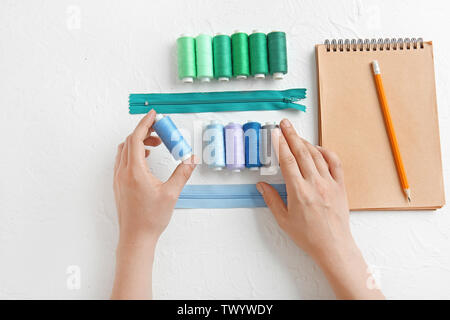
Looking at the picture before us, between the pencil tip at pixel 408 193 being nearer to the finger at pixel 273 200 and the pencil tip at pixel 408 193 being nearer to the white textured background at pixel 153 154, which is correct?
the white textured background at pixel 153 154

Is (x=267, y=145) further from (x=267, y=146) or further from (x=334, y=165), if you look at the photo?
(x=334, y=165)

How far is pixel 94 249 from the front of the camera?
82 cm

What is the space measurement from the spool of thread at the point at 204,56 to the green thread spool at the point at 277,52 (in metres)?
0.14

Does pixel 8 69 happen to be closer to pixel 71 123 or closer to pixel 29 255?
pixel 71 123

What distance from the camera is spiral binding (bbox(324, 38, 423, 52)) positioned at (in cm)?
84

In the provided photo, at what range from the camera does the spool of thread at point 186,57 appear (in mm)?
830

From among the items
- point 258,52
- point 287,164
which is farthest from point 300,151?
point 258,52

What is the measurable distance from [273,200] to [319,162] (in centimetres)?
13

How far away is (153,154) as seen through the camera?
0.84 meters

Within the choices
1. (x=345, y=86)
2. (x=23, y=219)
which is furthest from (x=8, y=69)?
(x=345, y=86)

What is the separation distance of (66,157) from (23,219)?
7.1 inches

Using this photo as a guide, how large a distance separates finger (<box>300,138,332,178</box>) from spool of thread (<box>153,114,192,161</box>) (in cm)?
27

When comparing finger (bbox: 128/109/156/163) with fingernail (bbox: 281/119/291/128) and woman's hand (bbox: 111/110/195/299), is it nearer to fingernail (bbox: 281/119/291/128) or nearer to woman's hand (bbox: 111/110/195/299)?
woman's hand (bbox: 111/110/195/299)

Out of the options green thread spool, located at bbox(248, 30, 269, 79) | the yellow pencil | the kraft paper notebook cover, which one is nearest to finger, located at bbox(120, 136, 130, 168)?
green thread spool, located at bbox(248, 30, 269, 79)
